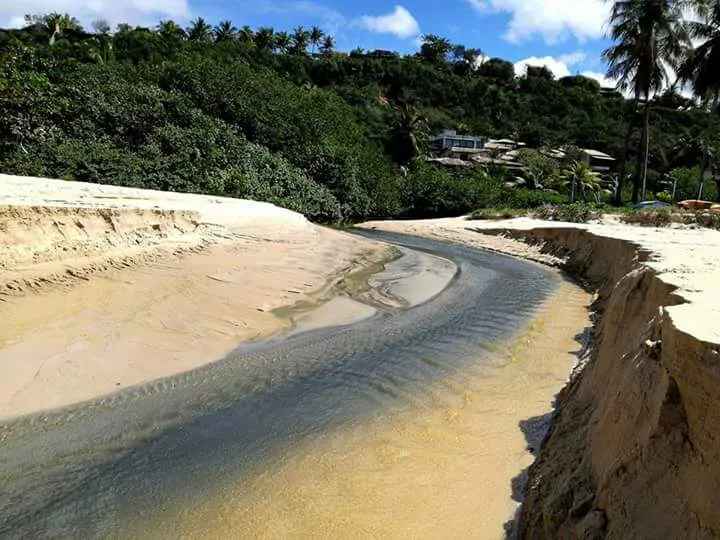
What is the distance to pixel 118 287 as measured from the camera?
337 inches

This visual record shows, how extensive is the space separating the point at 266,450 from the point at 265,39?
78104 mm

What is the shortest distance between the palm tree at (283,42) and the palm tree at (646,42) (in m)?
53.1

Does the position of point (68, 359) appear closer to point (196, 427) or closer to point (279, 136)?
point (196, 427)

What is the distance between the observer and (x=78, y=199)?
33.5 feet

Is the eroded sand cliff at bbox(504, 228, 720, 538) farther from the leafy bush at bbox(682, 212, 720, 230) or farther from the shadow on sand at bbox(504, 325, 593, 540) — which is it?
the leafy bush at bbox(682, 212, 720, 230)

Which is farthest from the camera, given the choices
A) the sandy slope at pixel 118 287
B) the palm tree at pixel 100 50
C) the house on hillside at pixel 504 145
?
the house on hillside at pixel 504 145

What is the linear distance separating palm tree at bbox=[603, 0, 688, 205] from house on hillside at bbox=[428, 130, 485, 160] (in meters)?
27.2

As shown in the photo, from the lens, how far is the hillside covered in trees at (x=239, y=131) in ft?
72.6

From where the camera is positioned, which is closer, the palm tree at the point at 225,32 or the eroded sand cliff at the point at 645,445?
the eroded sand cliff at the point at 645,445

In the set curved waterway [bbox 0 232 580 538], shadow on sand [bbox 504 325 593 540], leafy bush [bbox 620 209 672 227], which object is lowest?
curved waterway [bbox 0 232 580 538]

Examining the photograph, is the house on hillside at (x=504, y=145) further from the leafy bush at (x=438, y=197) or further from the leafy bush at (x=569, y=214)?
the leafy bush at (x=569, y=214)

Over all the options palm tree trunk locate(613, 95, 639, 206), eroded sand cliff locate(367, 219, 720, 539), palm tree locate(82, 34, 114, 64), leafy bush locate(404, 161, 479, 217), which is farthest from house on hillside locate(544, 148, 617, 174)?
eroded sand cliff locate(367, 219, 720, 539)

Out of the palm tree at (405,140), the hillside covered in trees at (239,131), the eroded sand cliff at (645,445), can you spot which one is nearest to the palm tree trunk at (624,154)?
the hillside covered in trees at (239,131)

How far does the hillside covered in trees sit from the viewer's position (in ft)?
72.6
